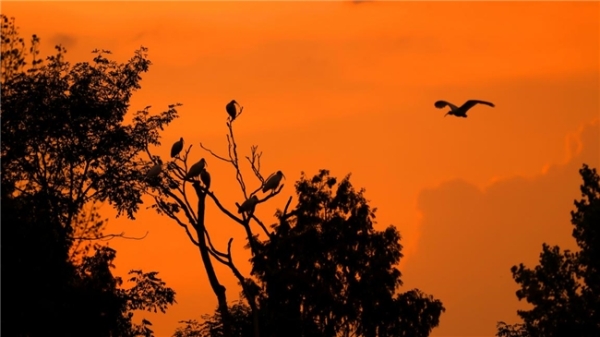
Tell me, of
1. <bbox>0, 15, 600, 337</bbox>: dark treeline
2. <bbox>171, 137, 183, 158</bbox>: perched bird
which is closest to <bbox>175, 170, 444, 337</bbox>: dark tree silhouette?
<bbox>0, 15, 600, 337</bbox>: dark treeline

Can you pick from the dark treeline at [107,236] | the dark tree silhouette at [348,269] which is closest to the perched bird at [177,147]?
the dark treeline at [107,236]

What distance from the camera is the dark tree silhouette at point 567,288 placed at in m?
56.7

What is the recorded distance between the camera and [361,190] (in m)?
68.7

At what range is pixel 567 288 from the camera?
58.7 metres

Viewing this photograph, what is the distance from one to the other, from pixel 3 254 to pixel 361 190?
34643mm

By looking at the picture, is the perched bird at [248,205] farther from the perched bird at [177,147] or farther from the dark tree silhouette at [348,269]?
the dark tree silhouette at [348,269]

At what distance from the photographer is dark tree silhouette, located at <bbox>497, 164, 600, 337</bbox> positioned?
186 feet

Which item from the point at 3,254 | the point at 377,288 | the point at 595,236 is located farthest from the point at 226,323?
the point at 377,288

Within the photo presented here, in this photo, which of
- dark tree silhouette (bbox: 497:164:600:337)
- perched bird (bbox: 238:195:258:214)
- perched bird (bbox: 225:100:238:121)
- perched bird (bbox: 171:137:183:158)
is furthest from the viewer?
dark tree silhouette (bbox: 497:164:600:337)

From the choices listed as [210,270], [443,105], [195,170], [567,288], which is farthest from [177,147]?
[567,288]

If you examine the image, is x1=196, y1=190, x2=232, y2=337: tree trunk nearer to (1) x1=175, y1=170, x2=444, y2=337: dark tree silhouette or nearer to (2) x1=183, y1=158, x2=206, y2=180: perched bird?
(2) x1=183, y1=158, x2=206, y2=180: perched bird

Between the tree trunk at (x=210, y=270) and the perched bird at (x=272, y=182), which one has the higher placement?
the perched bird at (x=272, y=182)

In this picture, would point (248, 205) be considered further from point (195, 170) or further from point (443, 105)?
point (443, 105)

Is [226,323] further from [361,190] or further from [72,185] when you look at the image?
[361,190]
